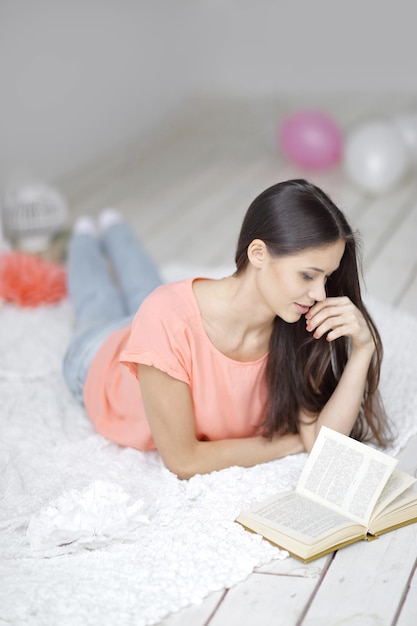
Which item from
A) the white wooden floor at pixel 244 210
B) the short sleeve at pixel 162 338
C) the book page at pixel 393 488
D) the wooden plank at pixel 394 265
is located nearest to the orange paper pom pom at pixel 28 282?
the white wooden floor at pixel 244 210

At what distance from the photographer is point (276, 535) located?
1.61m

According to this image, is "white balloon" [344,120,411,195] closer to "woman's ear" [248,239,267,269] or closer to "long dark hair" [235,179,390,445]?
"long dark hair" [235,179,390,445]

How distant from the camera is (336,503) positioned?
167 centimetres

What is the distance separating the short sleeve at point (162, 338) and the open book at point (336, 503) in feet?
1.02

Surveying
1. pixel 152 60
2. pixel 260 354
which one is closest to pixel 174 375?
pixel 260 354

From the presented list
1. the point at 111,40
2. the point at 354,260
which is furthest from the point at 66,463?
the point at 111,40

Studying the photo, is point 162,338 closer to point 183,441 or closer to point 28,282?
point 183,441

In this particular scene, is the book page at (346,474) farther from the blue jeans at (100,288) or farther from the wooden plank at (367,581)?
the blue jeans at (100,288)

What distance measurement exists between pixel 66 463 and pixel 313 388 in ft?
2.00

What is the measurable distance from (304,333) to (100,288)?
3.18ft

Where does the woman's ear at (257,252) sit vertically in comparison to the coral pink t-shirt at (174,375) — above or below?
above

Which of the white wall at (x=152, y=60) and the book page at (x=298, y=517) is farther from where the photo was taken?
the white wall at (x=152, y=60)

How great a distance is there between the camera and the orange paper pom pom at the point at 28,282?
2.94m

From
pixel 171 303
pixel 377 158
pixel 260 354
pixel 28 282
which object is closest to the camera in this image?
pixel 171 303
